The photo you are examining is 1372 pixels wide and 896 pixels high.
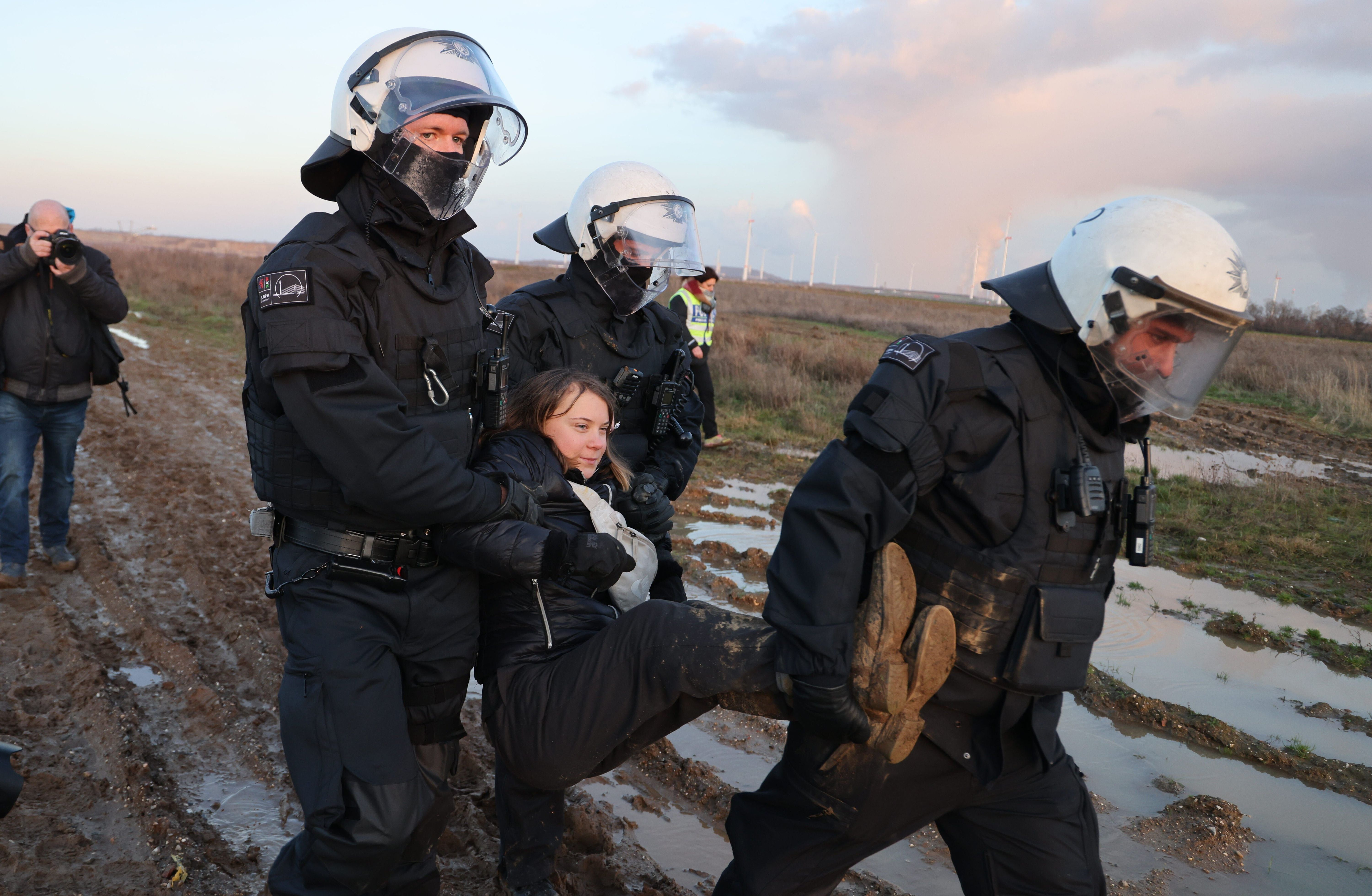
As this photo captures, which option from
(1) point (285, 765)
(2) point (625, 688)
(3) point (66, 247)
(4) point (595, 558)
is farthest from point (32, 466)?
(2) point (625, 688)

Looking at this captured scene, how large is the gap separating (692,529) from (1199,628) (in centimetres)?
365

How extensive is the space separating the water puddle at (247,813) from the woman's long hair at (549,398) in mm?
1697

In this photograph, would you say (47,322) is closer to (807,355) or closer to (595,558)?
(595,558)

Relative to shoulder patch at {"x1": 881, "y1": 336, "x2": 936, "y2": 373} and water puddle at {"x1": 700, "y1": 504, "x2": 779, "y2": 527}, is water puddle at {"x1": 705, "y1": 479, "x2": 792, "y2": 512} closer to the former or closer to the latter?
water puddle at {"x1": 700, "y1": 504, "x2": 779, "y2": 527}

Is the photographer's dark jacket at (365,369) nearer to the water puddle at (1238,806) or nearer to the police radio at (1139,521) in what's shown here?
the police radio at (1139,521)

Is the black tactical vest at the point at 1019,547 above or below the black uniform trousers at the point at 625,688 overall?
above

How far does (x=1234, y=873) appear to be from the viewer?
335 centimetres

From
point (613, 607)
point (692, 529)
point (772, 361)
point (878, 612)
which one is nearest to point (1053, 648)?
point (878, 612)

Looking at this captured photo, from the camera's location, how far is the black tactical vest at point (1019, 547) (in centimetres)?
220

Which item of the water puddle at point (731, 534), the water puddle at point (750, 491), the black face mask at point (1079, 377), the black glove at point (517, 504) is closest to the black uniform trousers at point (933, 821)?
the black face mask at point (1079, 377)

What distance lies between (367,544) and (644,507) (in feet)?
3.51

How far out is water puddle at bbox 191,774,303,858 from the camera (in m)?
3.24

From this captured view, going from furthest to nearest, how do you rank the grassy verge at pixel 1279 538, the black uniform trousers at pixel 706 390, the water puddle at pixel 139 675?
the black uniform trousers at pixel 706 390 → the grassy verge at pixel 1279 538 → the water puddle at pixel 139 675

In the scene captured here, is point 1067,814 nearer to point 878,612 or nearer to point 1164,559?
point 878,612
